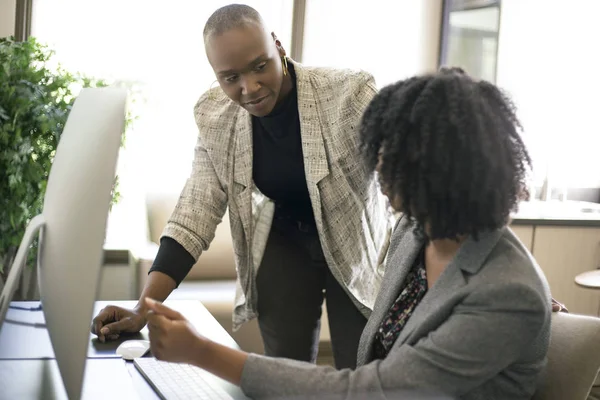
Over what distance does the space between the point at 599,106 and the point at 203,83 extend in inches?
88.1

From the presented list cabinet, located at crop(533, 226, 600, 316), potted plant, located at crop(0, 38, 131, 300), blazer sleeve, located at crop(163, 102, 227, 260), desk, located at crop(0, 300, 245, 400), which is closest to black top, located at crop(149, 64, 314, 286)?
blazer sleeve, located at crop(163, 102, 227, 260)

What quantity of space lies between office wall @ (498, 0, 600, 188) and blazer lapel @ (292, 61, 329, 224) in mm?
2654

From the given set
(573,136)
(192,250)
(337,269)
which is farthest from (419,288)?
(573,136)

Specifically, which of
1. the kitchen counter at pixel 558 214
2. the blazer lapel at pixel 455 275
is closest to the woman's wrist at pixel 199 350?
the blazer lapel at pixel 455 275

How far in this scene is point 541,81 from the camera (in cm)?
431

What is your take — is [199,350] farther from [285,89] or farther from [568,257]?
[568,257]

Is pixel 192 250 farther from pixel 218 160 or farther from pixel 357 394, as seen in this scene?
pixel 357 394

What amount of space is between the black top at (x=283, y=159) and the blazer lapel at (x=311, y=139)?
3cm

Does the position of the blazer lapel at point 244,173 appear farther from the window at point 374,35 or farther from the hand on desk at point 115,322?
the window at point 374,35

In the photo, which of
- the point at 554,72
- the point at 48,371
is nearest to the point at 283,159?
the point at 48,371

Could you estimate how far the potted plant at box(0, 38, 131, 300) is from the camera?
311cm

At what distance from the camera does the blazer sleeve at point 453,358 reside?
105 centimetres

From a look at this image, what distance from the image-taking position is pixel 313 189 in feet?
5.88

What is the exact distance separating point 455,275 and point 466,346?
137mm
